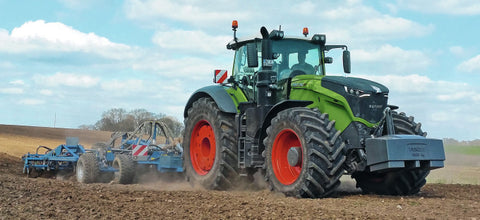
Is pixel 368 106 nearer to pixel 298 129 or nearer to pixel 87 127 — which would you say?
pixel 298 129

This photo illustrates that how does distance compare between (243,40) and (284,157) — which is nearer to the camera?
(284,157)

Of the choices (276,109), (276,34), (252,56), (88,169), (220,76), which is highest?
(276,34)

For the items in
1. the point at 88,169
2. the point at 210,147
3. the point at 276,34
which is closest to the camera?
the point at 276,34

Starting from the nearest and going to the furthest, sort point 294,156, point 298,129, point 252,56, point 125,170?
point 298,129, point 294,156, point 252,56, point 125,170

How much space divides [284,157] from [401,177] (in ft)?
6.27

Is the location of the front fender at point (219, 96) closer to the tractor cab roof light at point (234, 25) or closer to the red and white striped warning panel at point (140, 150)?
the tractor cab roof light at point (234, 25)

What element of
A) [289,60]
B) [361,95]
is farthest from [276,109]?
[361,95]

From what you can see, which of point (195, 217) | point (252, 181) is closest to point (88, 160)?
point (252, 181)

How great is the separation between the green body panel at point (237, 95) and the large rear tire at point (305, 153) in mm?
1657

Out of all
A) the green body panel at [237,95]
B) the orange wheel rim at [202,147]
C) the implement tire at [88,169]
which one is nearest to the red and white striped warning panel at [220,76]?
the green body panel at [237,95]

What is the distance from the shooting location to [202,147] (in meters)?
10.8

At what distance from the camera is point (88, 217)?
20.1ft

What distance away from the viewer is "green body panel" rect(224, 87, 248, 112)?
10.1 meters

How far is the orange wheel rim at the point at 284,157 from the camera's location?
8.38 metres
